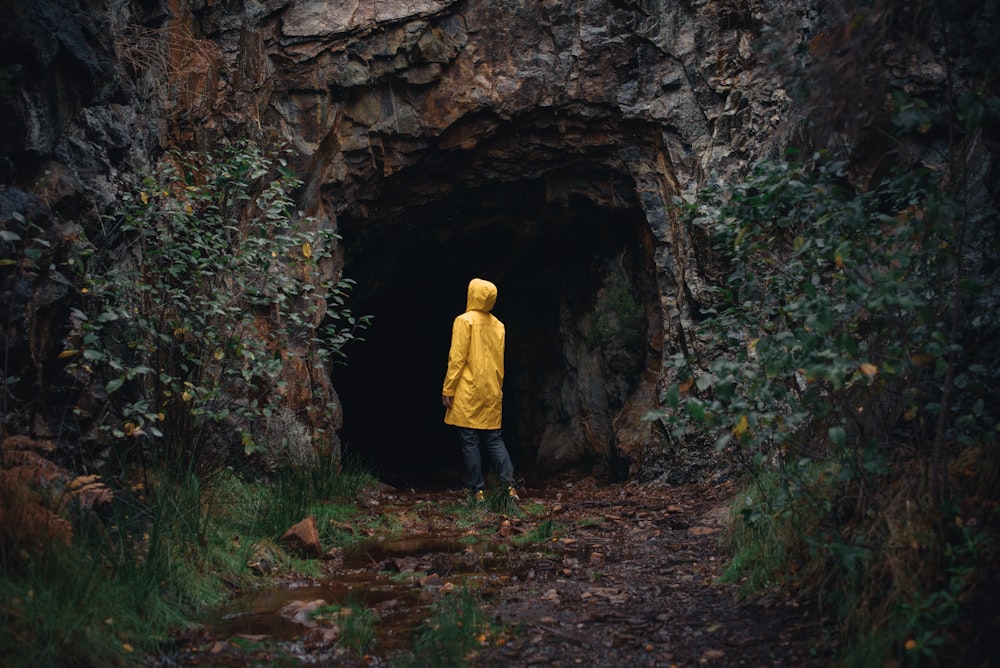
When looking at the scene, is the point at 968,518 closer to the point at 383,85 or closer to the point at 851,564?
the point at 851,564

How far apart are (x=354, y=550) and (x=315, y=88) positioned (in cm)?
510

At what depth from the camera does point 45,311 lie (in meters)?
4.19

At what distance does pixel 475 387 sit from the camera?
700 centimetres

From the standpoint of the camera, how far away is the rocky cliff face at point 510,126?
292 inches

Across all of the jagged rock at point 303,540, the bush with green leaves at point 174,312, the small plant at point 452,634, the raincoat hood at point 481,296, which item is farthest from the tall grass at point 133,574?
the raincoat hood at point 481,296

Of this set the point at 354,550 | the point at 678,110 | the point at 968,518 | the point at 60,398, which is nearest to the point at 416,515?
the point at 354,550

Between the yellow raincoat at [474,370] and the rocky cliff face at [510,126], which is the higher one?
the rocky cliff face at [510,126]

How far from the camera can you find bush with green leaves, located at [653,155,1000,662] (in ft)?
9.61

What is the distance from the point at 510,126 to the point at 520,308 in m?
4.02

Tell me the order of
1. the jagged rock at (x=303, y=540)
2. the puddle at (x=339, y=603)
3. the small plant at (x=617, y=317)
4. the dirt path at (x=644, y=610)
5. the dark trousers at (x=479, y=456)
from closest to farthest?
the dirt path at (x=644, y=610) < the puddle at (x=339, y=603) < the jagged rock at (x=303, y=540) < the dark trousers at (x=479, y=456) < the small plant at (x=617, y=317)

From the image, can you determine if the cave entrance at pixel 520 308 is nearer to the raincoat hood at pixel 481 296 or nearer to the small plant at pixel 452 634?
the raincoat hood at pixel 481 296

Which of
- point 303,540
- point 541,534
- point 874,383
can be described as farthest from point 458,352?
point 874,383

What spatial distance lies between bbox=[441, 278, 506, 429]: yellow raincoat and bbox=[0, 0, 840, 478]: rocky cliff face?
1.89 metres

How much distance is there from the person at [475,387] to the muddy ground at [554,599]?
73cm
